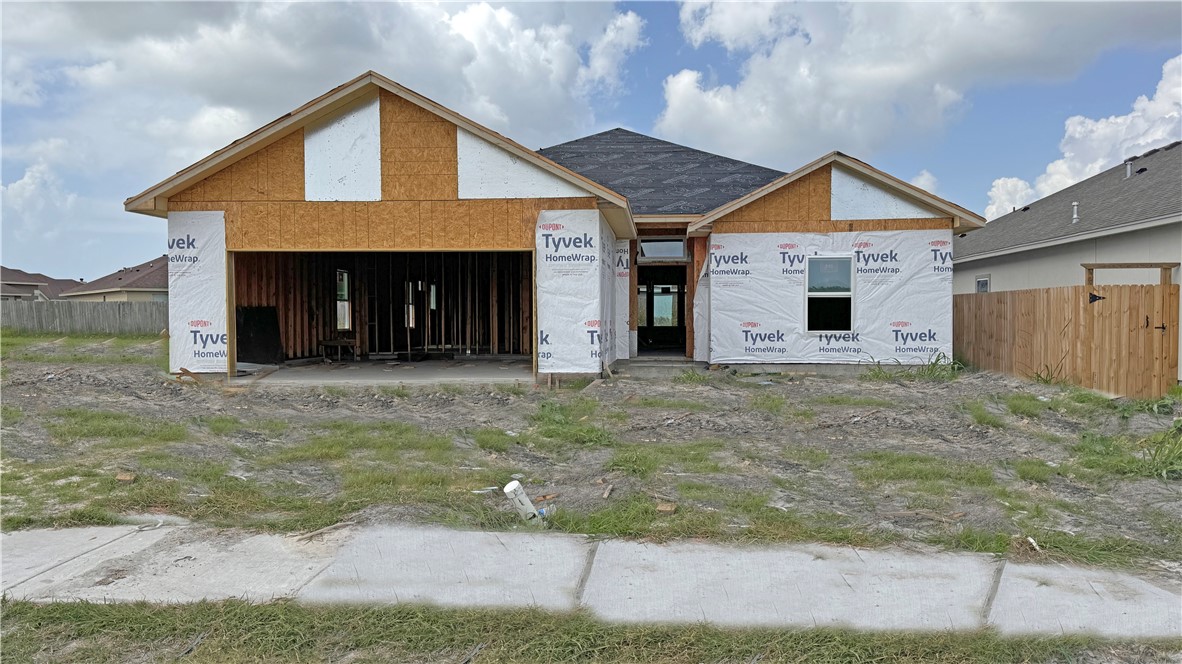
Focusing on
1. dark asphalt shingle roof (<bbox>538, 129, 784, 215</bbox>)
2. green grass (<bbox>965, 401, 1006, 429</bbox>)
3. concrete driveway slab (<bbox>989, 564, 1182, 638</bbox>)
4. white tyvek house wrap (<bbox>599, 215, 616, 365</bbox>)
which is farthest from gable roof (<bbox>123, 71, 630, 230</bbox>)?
concrete driveway slab (<bbox>989, 564, 1182, 638</bbox>)

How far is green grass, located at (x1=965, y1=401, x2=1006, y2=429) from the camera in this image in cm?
971

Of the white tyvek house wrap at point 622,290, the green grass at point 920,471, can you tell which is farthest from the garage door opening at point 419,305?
the green grass at point 920,471

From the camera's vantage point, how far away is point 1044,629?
397 centimetres

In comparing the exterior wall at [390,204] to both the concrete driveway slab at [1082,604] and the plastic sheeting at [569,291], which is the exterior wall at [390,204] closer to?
the plastic sheeting at [569,291]

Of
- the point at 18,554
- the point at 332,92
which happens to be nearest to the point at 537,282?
the point at 332,92

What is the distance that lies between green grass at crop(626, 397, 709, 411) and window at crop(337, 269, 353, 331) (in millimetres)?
9976

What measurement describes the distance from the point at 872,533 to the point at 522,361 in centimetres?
1323

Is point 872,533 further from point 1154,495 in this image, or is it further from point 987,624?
point 1154,495

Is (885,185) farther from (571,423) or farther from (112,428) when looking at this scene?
(112,428)

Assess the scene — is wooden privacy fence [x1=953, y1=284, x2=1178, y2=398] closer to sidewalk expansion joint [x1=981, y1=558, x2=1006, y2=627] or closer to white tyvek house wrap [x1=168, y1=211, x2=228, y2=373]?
sidewalk expansion joint [x1=981, y1=558, x2=1006, y2=627]

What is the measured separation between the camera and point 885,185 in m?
14.8

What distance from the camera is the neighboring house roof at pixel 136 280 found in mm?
38562

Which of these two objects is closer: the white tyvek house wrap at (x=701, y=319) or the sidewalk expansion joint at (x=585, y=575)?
the sidewalk expansion joint at (x=585, y=575)

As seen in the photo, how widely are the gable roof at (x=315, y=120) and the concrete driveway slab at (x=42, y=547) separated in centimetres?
899
